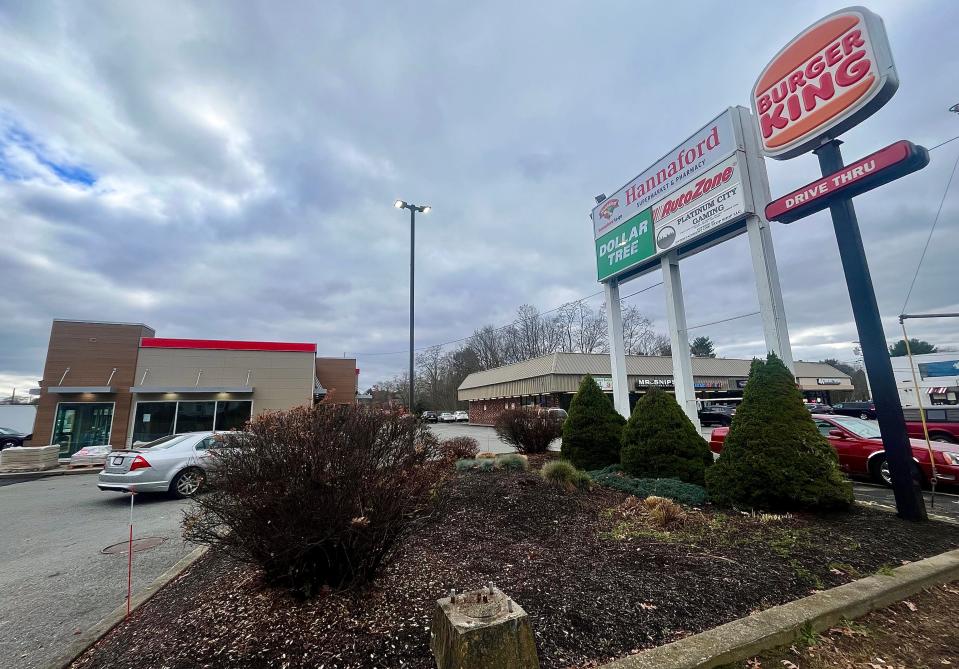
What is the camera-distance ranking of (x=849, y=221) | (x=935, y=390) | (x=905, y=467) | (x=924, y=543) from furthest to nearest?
(x=935, y=390) < (x=849, y=221) < (x=905, y=467) < (x=924, y=543)

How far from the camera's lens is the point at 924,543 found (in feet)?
14.2

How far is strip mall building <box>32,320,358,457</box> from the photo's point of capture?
18.2 metres

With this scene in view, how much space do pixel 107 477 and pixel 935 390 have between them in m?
42.0

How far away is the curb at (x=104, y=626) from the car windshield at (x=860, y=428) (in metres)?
12.2

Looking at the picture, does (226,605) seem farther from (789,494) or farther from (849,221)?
(849,221)

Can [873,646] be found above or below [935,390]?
below

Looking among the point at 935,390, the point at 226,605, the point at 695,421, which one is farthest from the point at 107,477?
the point at 935,390

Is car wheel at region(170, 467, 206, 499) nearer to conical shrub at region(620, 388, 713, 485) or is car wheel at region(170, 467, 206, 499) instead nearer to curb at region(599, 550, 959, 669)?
conical shrub at region(620, 388, 713, 485)

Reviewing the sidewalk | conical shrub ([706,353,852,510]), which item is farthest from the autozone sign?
the sidewalk

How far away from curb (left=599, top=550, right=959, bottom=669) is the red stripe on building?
22377 mm

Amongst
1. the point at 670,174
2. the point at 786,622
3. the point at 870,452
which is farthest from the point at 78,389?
the point at 870,452

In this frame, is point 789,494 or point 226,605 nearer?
point 226,605

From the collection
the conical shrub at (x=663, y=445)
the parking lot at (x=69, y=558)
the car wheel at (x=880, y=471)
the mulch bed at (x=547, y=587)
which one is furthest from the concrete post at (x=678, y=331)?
the mulch bed at (x=547, y=587)

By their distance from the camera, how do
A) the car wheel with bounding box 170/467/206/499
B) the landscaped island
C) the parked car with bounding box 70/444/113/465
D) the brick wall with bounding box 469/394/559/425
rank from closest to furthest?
the landscaped island
the car wheel with bounding box 170/467/206/499
the parked car with bounding box 70/444/113/465
the brick wall with bounding box 469/394/559/425
